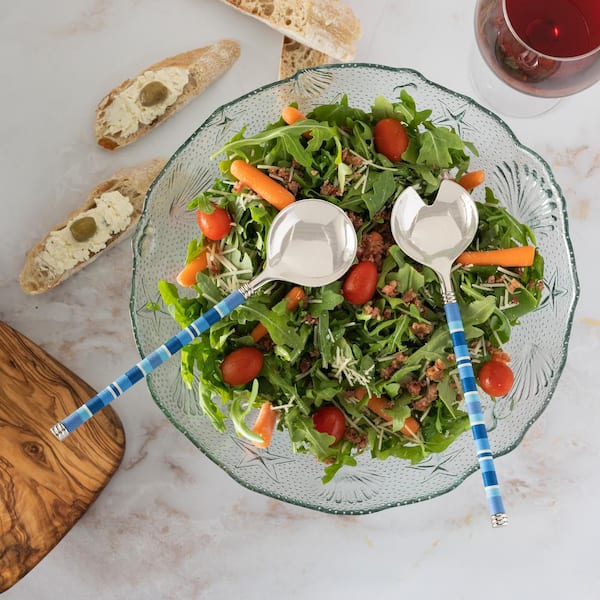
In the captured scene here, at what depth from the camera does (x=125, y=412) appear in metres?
2.16

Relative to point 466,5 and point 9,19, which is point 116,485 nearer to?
point 9,19

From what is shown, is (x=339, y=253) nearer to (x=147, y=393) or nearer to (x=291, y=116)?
(x=291, y=116)

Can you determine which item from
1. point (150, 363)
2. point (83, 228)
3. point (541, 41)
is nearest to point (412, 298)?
point (150, 363)

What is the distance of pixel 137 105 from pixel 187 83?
0.17m

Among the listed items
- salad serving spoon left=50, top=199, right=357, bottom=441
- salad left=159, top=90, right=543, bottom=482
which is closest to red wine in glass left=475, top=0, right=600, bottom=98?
salad left=159, top=90, right=543, bottom=482

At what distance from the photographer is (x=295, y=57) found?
2125 millimetres

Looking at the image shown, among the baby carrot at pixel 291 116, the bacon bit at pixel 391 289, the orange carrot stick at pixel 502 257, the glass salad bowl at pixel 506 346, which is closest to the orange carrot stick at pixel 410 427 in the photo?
the glass salad bowl at pixel 506 346

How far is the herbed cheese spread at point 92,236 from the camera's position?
2.06 m

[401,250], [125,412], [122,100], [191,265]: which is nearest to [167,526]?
[125,412]

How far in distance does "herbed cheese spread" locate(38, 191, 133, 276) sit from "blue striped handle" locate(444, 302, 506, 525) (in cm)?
105

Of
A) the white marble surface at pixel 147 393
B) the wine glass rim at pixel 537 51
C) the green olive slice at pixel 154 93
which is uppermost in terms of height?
the wine glass rim at pixel 537 51

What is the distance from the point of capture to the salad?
169cm

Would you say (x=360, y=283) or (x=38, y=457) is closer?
(x=360, y=283)

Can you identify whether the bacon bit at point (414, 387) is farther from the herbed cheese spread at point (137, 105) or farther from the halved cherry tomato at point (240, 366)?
the herbed cheese spread at point (137, 105)
